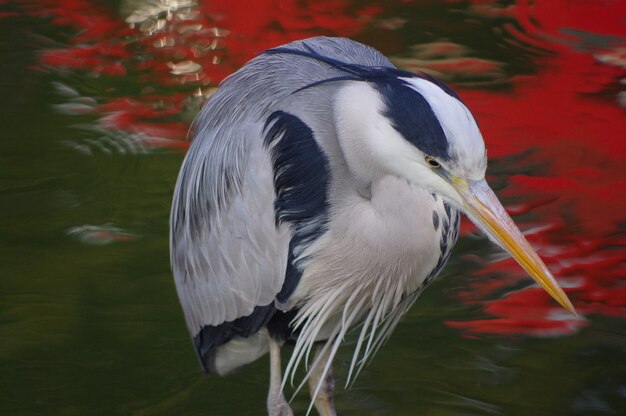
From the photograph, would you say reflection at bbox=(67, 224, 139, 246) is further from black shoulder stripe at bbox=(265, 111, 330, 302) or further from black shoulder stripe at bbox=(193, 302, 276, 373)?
black shoulder stripe at bbox=(265, 111, 330, 302)

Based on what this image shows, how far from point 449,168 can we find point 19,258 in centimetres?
262

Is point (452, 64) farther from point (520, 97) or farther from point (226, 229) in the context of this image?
point (226, 229)

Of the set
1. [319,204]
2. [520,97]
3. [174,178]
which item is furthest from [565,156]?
[319,204]

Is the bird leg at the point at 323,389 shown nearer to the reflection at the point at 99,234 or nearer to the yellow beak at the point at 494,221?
the yellow beak at the point at 494,221

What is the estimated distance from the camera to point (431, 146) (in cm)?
248

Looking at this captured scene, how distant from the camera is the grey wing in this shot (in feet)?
9.91

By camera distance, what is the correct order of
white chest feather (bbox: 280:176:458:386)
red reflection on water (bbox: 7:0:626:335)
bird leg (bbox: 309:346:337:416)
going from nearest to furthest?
1. white chest feather (bbox: 280:176:458:386)
2. bird leg (bbox: 309:346:337:416)
3. red reflection on water (bbox: 7:0:626:335)

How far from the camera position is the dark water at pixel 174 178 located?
3871 mm

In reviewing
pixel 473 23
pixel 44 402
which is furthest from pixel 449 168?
pixel 473 23

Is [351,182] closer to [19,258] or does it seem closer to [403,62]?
[19,258]

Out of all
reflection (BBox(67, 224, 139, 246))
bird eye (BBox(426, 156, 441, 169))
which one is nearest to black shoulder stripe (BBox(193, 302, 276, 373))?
bird eye (BBox(426, 156, 441, 169))

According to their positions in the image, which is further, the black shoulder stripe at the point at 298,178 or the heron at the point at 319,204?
the black shoulder stripe at the point at 298,178

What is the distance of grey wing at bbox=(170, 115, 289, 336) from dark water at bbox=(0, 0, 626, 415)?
0.59m

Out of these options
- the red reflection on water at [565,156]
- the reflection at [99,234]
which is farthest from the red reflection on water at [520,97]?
the reflection at [99,234]
